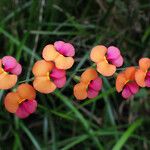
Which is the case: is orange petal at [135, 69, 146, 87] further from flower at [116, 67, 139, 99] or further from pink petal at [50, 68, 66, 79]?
pink petal at [50, 68, 66, 79]

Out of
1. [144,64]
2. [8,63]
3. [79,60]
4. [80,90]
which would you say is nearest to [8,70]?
[8,63]

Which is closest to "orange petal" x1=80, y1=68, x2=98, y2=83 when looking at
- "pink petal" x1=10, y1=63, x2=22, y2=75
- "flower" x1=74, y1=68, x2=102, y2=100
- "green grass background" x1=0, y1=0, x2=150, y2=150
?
"flower" x1=74, y1=68, x2=102, y2=100

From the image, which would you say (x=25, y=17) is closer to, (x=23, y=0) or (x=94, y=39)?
(x=23, y=0)

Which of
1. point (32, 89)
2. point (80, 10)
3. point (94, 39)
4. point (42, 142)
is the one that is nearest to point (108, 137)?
point (42, 142)

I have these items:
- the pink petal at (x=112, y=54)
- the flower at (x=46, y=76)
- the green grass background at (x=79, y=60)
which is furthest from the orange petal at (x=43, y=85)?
the green grass background at (x=79, y=60)

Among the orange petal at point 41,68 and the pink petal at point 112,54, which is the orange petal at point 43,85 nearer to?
the orange petal at point 41,68

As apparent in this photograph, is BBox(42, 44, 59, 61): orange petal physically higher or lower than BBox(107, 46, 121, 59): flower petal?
higher
